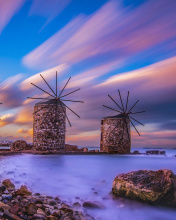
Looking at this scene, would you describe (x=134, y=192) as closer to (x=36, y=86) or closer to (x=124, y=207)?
(x=124, y=207)

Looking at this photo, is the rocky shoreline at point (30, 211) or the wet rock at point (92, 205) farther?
the wet rock at point (92, 205)

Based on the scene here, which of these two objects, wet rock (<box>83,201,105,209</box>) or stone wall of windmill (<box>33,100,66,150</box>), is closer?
wet rock (<box>83,201,105,209</box>)

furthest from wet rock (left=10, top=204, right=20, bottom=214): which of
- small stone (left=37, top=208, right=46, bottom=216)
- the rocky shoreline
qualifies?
small stone (left=37, top=208, right=46, bottom=216)

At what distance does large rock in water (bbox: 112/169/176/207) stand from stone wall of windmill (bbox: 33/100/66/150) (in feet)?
51.5

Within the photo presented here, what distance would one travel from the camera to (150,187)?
4891 millimetres

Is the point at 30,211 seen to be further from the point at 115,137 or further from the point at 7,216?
the point at 115,137

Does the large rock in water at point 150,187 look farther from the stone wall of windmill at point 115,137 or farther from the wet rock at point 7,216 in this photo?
the stone wall of windmill at point 115,137

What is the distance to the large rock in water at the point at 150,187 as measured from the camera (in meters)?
4.85

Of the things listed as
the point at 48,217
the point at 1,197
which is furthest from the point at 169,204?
the point at 1,197

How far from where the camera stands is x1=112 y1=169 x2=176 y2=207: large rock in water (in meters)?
4.85

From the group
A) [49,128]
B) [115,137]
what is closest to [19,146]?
[49,128]

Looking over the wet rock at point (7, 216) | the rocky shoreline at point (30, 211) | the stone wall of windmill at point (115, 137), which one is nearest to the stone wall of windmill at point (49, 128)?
the stone wall of windmill at point (115, 137)

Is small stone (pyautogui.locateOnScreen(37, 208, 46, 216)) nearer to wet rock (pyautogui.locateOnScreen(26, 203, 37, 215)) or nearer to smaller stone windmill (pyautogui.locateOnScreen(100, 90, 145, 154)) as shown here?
wet rock (pyautogui.locateOnScreen(26, 203, 37, 215))

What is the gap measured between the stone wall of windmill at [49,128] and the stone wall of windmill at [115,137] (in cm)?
559
